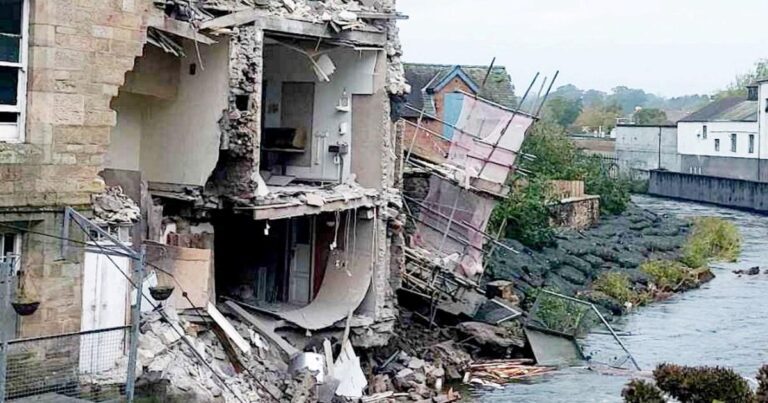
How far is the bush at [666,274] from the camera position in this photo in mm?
39219

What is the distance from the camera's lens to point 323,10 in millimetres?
22078

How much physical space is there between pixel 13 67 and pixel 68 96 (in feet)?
2.60

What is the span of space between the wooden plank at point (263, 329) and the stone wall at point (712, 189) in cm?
5046

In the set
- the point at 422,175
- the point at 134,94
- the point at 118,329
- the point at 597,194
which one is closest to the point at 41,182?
the point at 118,329

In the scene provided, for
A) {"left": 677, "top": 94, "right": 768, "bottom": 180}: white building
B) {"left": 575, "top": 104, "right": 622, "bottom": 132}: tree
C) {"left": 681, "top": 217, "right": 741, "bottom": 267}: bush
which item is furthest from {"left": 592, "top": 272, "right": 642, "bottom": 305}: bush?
{"left": 575, "top": 104, "right": 622, "bottom": 132}: tree

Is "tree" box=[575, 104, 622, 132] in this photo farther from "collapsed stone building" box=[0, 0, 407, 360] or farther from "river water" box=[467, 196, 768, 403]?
"collapsed stone building" box=[0, 0, 407, 360]

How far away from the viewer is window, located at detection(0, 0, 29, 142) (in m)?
14.7

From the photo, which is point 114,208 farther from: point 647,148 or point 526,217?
point 647,148

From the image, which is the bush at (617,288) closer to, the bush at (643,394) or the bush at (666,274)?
the bush at (666,274)

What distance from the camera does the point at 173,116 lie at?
19891mm

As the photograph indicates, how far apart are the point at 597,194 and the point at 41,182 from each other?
1677 inches

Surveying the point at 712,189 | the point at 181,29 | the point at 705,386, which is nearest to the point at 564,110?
the point at 712,189

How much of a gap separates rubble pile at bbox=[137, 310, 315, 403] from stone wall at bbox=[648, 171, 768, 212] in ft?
169

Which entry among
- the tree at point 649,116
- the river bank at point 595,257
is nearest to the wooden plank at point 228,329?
the river bank at point 595,257
